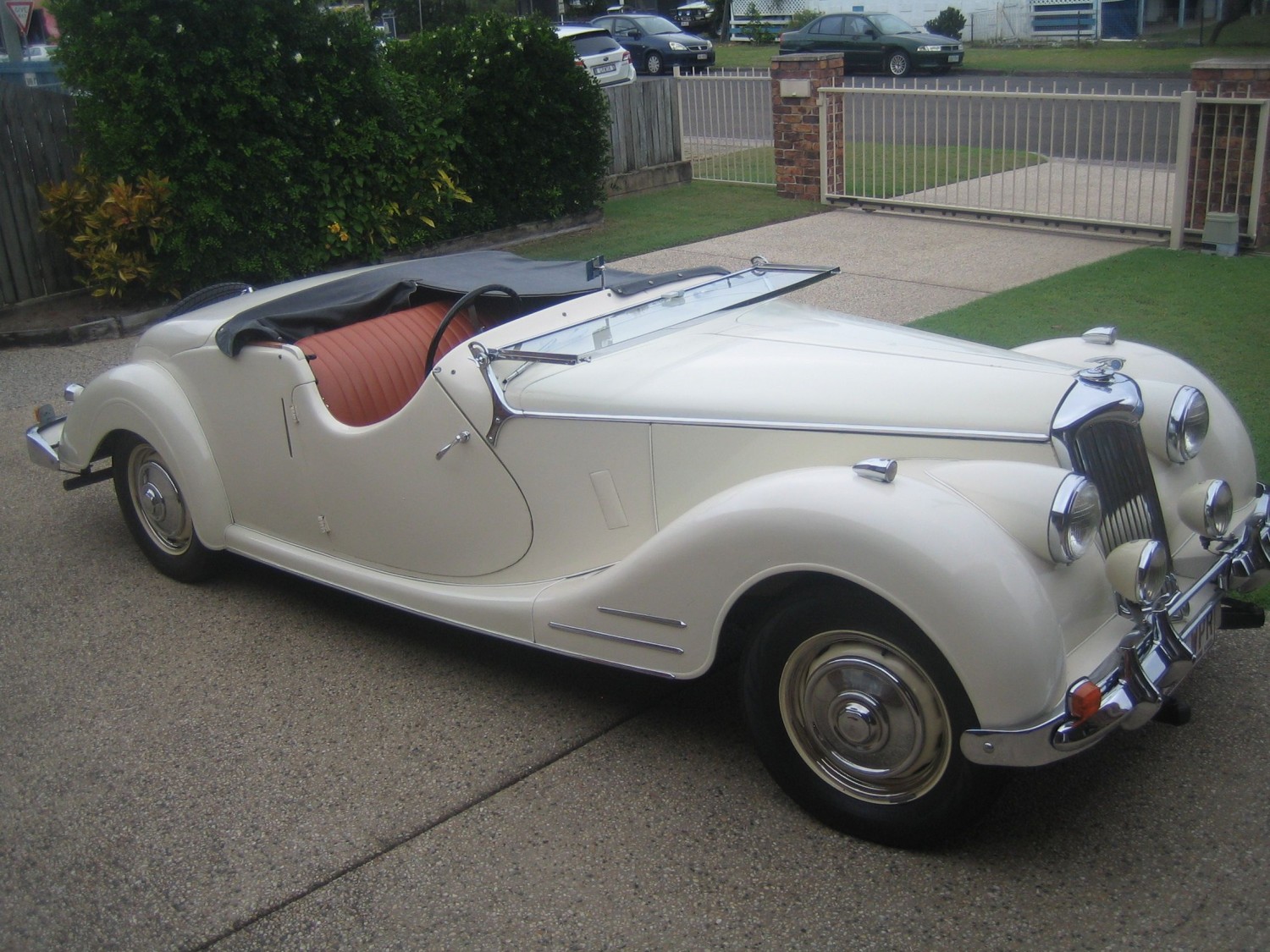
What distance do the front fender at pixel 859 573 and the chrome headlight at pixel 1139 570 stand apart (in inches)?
9.3

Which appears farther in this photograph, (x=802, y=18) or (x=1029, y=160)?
(x=802, y=18)

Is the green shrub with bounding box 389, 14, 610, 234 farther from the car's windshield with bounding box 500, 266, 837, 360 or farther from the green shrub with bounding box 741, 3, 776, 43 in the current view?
the green shrub with bounding box 741, 3, 776, 43

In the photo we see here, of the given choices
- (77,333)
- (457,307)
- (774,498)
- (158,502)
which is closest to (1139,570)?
(774,498)

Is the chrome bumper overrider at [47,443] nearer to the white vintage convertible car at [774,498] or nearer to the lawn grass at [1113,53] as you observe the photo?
the white vintage convertible car at [774,498]

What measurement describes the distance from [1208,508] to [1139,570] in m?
0.48

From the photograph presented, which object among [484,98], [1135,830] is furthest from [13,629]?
[484,98]

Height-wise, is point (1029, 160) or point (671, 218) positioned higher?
point (1029, 160)

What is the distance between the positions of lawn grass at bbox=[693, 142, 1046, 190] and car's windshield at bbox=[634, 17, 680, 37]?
1409 centimetres

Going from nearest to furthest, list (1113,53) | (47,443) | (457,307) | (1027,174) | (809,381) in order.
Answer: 1. (809,381)
2. (457,307)
3. (47,443)
4. (1027,174)
5. (1113,53)

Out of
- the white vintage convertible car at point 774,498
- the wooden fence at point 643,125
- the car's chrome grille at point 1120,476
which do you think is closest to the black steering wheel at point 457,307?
the white vintage convertible car at point 774,498

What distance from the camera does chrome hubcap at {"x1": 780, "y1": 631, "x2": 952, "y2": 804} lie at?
282cm

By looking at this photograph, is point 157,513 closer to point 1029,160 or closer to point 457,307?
point 457,307

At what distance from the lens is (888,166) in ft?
46.0

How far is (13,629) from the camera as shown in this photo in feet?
14.9
